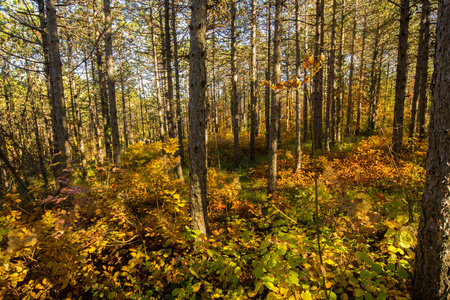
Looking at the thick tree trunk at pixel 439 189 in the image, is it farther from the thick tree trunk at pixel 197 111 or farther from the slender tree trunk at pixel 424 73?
the slender tree trunk at pixel 424 73

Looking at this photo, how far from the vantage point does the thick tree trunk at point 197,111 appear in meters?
3.16

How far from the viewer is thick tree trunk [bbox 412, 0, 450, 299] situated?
5.28ft

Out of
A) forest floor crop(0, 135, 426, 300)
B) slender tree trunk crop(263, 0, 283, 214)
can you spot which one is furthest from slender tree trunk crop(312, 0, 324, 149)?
slender tree trunk crop(263, 0, 283, 214)

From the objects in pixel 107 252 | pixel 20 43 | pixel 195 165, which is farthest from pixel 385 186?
pixel 20 43

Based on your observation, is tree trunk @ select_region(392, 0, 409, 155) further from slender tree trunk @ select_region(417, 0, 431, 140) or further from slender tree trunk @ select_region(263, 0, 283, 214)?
A: slender tree trunk @ select_region(263, 0, 283, 214)

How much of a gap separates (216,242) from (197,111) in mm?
2043

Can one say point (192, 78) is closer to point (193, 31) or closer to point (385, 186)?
point (193, 31)

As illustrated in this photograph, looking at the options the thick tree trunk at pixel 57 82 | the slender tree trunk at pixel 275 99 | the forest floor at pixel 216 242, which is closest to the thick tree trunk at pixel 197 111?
the forest floor at pixel 216 242

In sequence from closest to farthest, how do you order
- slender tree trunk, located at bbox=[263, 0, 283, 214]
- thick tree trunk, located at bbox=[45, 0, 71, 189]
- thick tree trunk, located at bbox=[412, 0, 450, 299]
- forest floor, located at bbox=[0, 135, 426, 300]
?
thick tree trunk, located at bbox=[412, 0, 450, 299] < forest floor, located at bbox=[0, 135, 426, 300] < thick tree trunk, located at bbox=[45, 0, 71, 189] < slender tree trunk, located at bbox=[263, 0, 283, 214]

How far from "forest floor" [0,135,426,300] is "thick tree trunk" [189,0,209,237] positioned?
1.00ft

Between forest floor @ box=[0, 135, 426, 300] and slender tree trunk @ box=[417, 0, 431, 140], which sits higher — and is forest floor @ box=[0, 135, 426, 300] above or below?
below

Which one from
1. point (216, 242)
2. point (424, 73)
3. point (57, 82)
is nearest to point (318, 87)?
point (424, 73)

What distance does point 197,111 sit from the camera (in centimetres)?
324

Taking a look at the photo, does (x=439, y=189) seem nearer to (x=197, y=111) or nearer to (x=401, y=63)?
(x=197, y=111)
